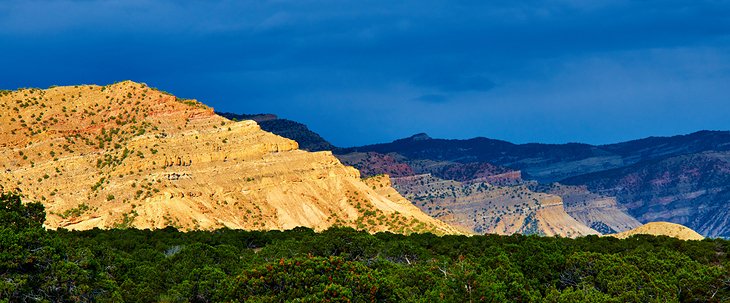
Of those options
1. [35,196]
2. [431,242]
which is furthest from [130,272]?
[35,196]

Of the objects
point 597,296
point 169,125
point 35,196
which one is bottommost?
point 597,296

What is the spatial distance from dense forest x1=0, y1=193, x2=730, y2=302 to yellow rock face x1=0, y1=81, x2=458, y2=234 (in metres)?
51.1

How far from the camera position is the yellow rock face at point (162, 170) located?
129375 mm

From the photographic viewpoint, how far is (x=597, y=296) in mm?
51188

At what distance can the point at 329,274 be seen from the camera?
4591 cm

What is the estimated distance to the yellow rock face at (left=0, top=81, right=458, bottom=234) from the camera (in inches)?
5094

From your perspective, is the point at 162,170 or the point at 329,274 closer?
the point at 329,274

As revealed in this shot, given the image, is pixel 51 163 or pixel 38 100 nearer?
pixel 51 163

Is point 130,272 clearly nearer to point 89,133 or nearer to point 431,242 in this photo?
point 431,242

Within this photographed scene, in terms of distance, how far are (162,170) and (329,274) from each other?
93.8 meters

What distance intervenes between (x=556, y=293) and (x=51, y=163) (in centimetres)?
9671

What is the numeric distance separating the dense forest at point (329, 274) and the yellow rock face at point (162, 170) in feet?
167

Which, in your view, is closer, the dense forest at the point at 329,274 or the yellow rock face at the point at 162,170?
the dense forest at the point at 329,274

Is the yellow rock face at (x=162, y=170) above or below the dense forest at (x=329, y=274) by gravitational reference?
above
